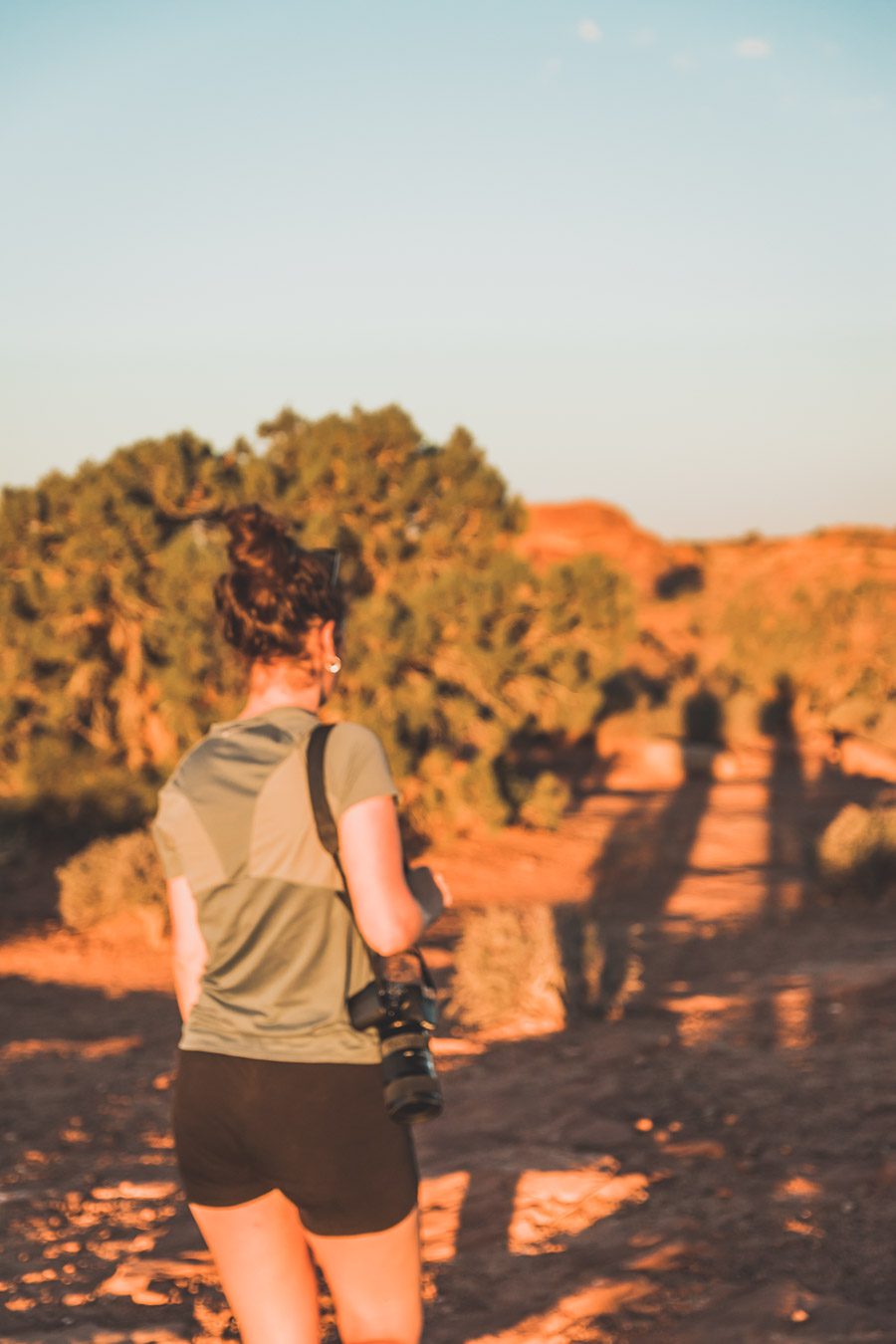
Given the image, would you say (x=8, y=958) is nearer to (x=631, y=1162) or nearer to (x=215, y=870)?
(x=631, y=1162)

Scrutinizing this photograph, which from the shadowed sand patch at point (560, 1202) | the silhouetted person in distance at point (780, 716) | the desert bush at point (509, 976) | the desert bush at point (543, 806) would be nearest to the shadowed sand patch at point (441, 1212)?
the shadowed sand patch at point (560, 1202)

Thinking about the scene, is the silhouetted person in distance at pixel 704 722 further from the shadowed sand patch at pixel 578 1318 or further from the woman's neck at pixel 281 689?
the woman's neck at pixel 281 689

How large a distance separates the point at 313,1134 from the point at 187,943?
372 mm

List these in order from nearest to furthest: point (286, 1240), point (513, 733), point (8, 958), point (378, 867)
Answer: point (378, 867) → point (286, 1240) → point (8, 958) → point (513, 733)

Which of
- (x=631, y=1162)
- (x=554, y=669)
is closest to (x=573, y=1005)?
(x=631, y=1162)

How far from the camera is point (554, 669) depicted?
13.9 meters

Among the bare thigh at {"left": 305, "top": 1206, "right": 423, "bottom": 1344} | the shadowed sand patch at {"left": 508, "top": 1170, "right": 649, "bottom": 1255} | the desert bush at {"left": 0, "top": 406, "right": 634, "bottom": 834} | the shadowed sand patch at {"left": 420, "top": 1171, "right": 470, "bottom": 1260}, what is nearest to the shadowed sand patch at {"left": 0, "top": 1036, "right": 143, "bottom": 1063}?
the shadowed sand patch at {"left": 420, "top": 1171, "right": 470, "bottom": 1260}

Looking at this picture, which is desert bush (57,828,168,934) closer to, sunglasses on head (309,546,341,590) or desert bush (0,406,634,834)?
desert bush (0,406,634,834)

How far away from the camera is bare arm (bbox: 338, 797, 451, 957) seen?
182 cm

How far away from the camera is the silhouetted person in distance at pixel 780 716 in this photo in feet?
70.4

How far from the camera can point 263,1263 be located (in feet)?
6.33

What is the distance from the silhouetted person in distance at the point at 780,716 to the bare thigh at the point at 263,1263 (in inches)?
785

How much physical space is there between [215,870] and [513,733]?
40.8 feet

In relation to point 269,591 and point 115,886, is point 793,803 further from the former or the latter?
point 269,591
